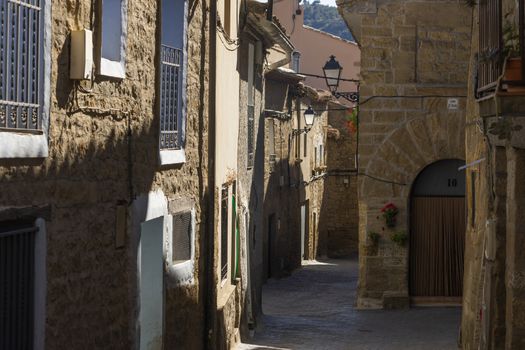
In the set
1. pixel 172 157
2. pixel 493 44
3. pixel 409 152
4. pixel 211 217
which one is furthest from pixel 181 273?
pixel 409 152

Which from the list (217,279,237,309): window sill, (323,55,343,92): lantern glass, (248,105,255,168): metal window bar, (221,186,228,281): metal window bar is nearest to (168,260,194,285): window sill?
(217,279,237,309): window sill

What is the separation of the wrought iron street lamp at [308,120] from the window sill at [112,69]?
64.8 ft

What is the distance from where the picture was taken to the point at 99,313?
7.30 m

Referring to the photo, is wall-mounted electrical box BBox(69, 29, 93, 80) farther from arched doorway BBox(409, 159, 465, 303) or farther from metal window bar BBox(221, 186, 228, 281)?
arched doorway BBox(409, 159, 465, 303)

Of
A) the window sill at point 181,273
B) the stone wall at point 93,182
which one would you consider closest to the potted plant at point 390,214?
the window sill at point 181,273

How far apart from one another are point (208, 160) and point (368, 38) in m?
7.91

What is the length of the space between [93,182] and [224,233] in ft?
19.8

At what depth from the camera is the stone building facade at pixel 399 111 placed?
60.4ft

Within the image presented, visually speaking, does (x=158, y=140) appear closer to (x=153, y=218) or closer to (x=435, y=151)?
(x=153, y=218)

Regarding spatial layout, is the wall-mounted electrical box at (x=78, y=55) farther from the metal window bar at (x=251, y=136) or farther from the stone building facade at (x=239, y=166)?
the metal window bar at (x=251, y=136)

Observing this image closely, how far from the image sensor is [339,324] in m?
17.2

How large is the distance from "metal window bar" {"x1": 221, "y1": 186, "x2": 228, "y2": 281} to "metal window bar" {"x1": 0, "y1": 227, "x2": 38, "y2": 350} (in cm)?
674

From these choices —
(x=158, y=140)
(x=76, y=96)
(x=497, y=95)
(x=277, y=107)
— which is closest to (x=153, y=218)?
(x=158, y=140)

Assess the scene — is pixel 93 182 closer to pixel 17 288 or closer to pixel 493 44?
pixel 17 288
